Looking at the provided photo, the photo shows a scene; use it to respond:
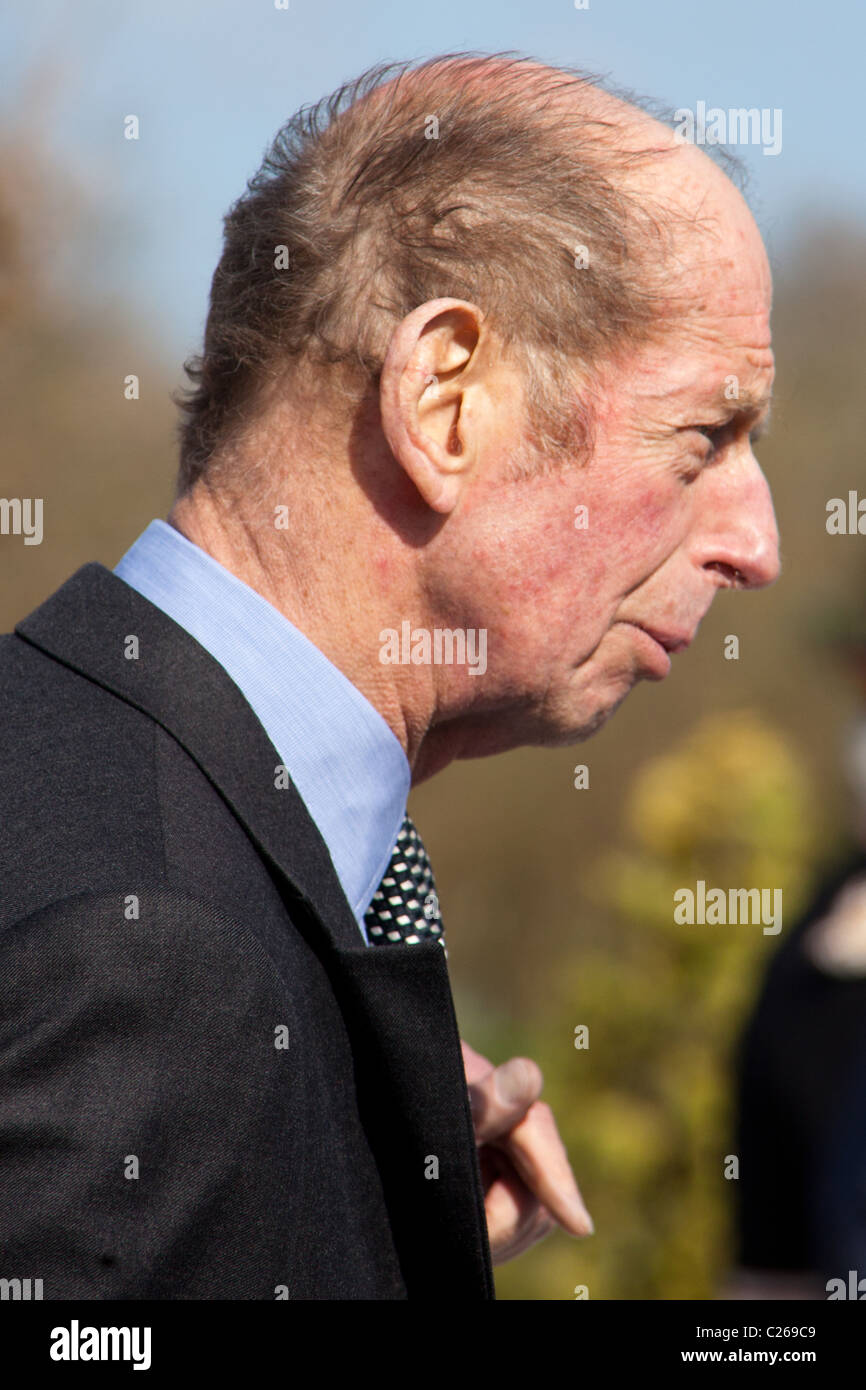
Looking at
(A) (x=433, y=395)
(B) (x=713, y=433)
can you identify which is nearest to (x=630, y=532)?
(B) (x=713, y=433)

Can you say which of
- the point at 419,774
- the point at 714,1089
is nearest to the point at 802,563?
the point at 714,1089

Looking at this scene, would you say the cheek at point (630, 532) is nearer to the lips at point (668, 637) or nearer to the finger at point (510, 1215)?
the lips at point (668, 637)

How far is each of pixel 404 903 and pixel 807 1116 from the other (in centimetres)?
263

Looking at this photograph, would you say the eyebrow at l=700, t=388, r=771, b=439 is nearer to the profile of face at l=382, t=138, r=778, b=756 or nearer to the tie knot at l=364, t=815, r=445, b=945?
the profile of face at l=382, t=138, r=778, b=756

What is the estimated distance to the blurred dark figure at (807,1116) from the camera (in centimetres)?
390

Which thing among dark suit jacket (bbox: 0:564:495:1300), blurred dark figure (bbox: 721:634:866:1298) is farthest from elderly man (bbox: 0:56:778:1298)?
blurred dark figure (bbox: 721:634:866:1298)

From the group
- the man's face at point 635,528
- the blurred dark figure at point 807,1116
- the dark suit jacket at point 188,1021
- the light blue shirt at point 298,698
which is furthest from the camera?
the blurred dark figure at point 807,1116

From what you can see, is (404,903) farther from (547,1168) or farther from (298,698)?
(547,1168)

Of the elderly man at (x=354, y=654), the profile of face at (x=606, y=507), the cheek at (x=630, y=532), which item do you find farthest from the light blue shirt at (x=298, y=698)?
the cheek at (x=630, y=532)

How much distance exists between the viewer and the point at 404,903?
1.85 metres

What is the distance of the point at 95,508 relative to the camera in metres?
8.50

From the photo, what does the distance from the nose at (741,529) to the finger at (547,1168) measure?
33.0 inches

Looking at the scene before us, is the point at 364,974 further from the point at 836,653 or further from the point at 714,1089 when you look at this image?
the point at 714,1089

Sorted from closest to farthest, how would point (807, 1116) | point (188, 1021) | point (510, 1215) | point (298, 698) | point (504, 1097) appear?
point (188, 1021)
point (298, 698)
point (504, 1097)
point (510, 1215)
point (807, 1116)
